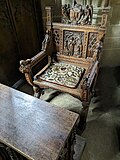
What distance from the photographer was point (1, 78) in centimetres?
175

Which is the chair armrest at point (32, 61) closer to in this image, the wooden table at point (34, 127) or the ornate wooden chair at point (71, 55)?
the ornate wooden chair at point (71, 55)

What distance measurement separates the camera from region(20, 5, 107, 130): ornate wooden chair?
1358 mm

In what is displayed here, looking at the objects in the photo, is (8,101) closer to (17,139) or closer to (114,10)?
(17,139)

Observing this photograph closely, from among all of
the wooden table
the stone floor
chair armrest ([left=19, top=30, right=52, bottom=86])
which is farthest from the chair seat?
the wooden table

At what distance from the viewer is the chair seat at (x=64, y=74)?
→ 141cm

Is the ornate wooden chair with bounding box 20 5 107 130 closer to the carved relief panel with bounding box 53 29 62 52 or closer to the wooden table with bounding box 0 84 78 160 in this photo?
the carved relief panel with bounding box 53 29 62 52

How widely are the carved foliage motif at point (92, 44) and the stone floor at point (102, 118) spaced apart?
0.64m

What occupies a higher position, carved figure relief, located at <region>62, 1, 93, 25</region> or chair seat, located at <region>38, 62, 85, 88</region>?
carved figure relief, located at <region>62, 1, 93, 25</region>

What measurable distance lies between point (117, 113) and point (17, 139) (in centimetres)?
131

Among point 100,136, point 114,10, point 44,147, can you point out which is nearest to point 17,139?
point 44,147

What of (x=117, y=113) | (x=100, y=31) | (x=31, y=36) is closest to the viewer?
(x=100, y=31)

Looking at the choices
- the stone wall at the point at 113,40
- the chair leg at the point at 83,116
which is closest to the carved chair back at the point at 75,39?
the chair leg at the point at 83,116

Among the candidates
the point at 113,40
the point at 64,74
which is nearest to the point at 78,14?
the point at 64,74

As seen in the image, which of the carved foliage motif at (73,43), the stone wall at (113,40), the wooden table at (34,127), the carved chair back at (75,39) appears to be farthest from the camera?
the stone wall at (113,40)
